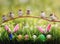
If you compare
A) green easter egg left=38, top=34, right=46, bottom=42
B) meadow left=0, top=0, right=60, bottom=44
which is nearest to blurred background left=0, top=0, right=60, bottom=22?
meadow left=0, top=0, right=60, bottom=44

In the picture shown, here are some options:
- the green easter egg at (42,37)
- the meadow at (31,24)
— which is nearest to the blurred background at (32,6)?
the meadow at (31,24)

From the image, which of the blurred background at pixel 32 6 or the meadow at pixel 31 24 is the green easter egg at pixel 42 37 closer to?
the meadow at pixel 31 24

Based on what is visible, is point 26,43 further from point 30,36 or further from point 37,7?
point 37,7

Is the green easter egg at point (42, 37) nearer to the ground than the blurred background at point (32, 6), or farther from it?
nearer to the ground

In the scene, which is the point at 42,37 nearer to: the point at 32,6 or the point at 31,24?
the point at 31,24

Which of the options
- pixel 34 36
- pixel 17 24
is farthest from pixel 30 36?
pixel 17 24

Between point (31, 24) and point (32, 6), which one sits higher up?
point (32, 6)

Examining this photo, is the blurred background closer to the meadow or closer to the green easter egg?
the meadow

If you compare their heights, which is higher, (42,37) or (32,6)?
(32,6)

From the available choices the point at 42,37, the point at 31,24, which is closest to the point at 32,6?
the point at 31,24
